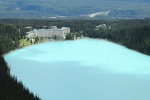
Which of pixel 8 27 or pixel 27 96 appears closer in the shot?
pixel 27 96

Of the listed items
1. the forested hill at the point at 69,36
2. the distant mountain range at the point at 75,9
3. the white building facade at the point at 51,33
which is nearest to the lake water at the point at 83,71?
the forested hill at the point at 69,36

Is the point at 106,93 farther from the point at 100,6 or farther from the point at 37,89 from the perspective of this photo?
the point at 100,6

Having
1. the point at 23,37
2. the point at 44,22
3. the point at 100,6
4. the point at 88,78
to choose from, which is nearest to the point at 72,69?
the point at 88,78

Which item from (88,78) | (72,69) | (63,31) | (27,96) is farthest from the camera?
(63,31)

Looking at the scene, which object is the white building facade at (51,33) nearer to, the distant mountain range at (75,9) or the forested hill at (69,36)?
the forested hill at (69,36)

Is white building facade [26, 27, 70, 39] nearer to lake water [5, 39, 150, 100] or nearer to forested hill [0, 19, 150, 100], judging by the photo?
forested hill [0, 19, 150, 100]

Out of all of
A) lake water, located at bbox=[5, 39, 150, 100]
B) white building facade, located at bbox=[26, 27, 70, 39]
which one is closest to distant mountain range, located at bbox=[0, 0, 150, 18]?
white building facade, located at bbox=[26, 27, 70, 39]
